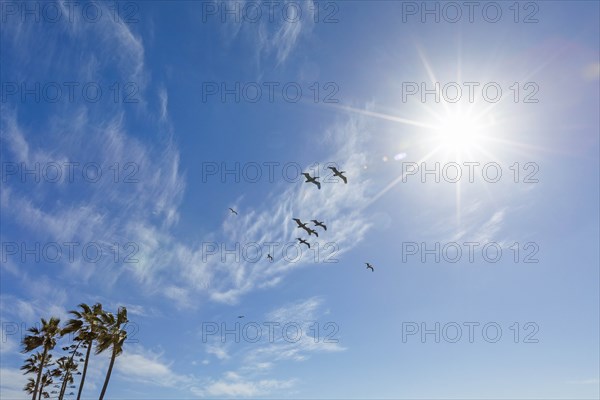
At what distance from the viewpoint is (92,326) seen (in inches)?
1372

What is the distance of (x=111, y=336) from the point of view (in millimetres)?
33844

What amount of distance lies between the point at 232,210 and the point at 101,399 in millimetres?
18819

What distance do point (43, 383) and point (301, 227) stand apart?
4960 cm

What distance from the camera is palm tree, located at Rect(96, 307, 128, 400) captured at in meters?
33.5

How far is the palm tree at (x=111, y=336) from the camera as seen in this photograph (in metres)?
33.5

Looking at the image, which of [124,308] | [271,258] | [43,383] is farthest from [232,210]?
[43,383]

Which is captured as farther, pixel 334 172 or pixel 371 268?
pixel 371 268

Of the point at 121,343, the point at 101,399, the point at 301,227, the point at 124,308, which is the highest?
the point at 301,227

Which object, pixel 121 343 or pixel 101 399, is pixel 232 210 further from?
pixel 101 399

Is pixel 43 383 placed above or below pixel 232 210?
below

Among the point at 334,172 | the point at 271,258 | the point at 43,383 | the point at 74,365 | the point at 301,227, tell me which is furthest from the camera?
the point at 43,383

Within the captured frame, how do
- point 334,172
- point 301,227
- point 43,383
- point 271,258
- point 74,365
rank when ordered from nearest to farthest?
point 334,172 → point 301,227 → point 271,258 → point 74,365 → point 43,383

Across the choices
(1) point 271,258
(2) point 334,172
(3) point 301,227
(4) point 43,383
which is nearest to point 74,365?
(4) point 43,383

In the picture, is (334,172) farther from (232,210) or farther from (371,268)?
(371,268)
